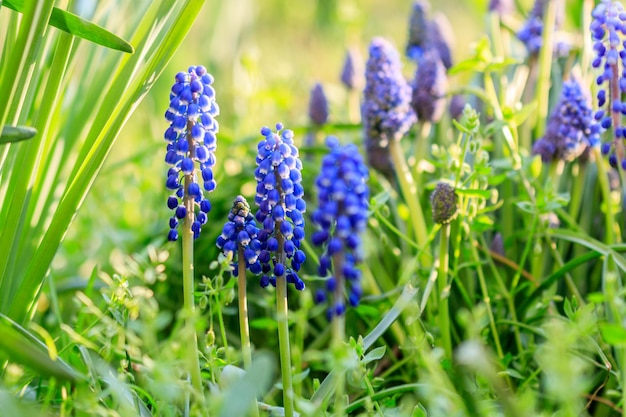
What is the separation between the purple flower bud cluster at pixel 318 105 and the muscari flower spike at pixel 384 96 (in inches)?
18.2

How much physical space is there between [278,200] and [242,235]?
0.27 feet

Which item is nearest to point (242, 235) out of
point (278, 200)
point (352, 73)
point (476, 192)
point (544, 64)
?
point (278, 200)

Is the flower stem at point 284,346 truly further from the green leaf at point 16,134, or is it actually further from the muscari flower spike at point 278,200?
the green leaf at point 16,134

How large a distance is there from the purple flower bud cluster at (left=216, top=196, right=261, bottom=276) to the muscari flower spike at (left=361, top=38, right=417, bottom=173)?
1.90ft

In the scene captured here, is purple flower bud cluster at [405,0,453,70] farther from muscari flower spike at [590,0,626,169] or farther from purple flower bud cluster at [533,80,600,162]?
muscari flower spike at [590,0,626,169]

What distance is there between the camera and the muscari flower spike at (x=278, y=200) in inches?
41.4

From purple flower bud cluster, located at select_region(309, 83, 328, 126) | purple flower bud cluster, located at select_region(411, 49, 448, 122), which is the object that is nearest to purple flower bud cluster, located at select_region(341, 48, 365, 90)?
purple flower bud cluster, located at select_region(309, 83, 328, 126)

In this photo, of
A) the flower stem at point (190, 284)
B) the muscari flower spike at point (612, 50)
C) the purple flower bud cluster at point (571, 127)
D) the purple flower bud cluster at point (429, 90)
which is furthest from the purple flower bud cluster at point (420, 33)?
the flower stem at point (190, 284)

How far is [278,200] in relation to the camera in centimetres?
106

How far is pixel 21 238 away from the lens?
1366 millimetres

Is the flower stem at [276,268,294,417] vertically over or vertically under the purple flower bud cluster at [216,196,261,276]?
under

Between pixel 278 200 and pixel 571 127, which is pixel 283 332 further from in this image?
pixel 571 127

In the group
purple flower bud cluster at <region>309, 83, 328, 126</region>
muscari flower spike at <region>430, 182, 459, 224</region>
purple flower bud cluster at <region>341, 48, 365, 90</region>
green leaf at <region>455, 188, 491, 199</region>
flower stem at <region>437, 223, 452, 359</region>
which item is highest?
purple flower bud cluster at <region>341, 48, 365, 90</region>

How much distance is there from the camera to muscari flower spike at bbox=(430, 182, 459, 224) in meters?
1.33
